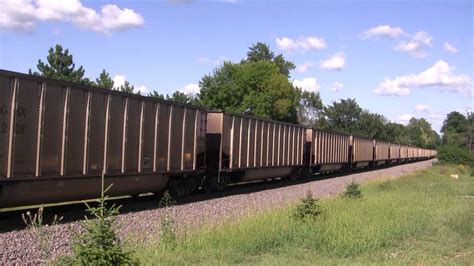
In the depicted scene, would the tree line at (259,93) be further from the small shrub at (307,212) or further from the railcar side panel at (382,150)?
the small shrub at (307,212)

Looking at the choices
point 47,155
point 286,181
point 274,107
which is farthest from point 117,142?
point 274,107

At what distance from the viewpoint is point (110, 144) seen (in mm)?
14766

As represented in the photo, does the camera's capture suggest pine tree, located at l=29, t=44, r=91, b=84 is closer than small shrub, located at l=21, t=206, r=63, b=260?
No

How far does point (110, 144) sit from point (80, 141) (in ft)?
4.30

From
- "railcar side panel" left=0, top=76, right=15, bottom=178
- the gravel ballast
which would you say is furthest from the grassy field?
"railcar side panel" left=0, top=76, right=15, bottom=178

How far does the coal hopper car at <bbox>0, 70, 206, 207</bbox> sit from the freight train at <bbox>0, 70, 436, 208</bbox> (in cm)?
2

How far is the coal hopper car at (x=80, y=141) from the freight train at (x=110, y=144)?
0.02m

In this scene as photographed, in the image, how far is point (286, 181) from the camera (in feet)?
105

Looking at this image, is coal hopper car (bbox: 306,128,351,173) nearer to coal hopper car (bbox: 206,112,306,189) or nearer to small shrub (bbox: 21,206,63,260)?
coal hopper car (bbox: 206,112,306,189)

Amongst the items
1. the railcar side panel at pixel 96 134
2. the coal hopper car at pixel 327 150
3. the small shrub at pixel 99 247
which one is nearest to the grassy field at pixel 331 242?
the small shrub at pixel 99 247

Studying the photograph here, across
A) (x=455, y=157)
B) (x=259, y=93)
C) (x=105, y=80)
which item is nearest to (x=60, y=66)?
(x=105, y=80)

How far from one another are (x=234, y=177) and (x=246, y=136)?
1894mm

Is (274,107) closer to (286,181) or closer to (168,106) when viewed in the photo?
(286,181)

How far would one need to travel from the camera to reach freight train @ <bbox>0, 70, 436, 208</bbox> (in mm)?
11672
